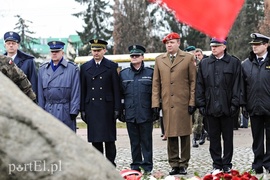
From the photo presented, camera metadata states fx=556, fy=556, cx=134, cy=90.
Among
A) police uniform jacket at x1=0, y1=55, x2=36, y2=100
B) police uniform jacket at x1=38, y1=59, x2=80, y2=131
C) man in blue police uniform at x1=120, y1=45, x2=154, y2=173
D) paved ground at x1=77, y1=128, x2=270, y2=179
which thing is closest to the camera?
police uniform jacket at x1=0, y1=55, x2=36, y2=100

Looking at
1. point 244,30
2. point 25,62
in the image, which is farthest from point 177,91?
point 244,30

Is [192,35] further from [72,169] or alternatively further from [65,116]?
[72,169]

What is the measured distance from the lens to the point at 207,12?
397 cm

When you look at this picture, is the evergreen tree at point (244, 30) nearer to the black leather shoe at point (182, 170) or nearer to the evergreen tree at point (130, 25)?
the evergreen tree at point (130, 25)

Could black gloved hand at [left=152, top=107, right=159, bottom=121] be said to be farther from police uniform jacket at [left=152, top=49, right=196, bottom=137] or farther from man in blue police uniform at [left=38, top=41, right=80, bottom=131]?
man in blue police uniform at [left=38, top=41, right=80, bottom=131]

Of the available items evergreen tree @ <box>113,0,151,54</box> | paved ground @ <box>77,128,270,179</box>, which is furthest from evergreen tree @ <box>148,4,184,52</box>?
paved ground @ <box>77,128,270,179</box>

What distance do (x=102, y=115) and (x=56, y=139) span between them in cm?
437

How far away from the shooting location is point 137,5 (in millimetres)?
41281

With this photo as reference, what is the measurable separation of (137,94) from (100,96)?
1.62 feet

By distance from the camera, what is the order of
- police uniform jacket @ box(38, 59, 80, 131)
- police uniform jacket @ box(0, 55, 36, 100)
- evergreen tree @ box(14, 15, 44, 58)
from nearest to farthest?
1. police uniform jacket @ box(0, 55, 36, 100)
2. police uniform jacket @ box(38, 59, 80, 131)
3. evergreen tree @ box(14, 15, 44, 58)

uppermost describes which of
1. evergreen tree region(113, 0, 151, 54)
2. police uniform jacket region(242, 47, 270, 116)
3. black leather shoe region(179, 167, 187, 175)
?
evergreen tree region(113, 0, 151, 54)

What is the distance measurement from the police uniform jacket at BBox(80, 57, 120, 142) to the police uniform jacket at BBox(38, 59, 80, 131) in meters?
0.25

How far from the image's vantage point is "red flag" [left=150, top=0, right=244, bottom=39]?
12.8ft

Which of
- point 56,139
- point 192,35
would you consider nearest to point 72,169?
point 56,139
